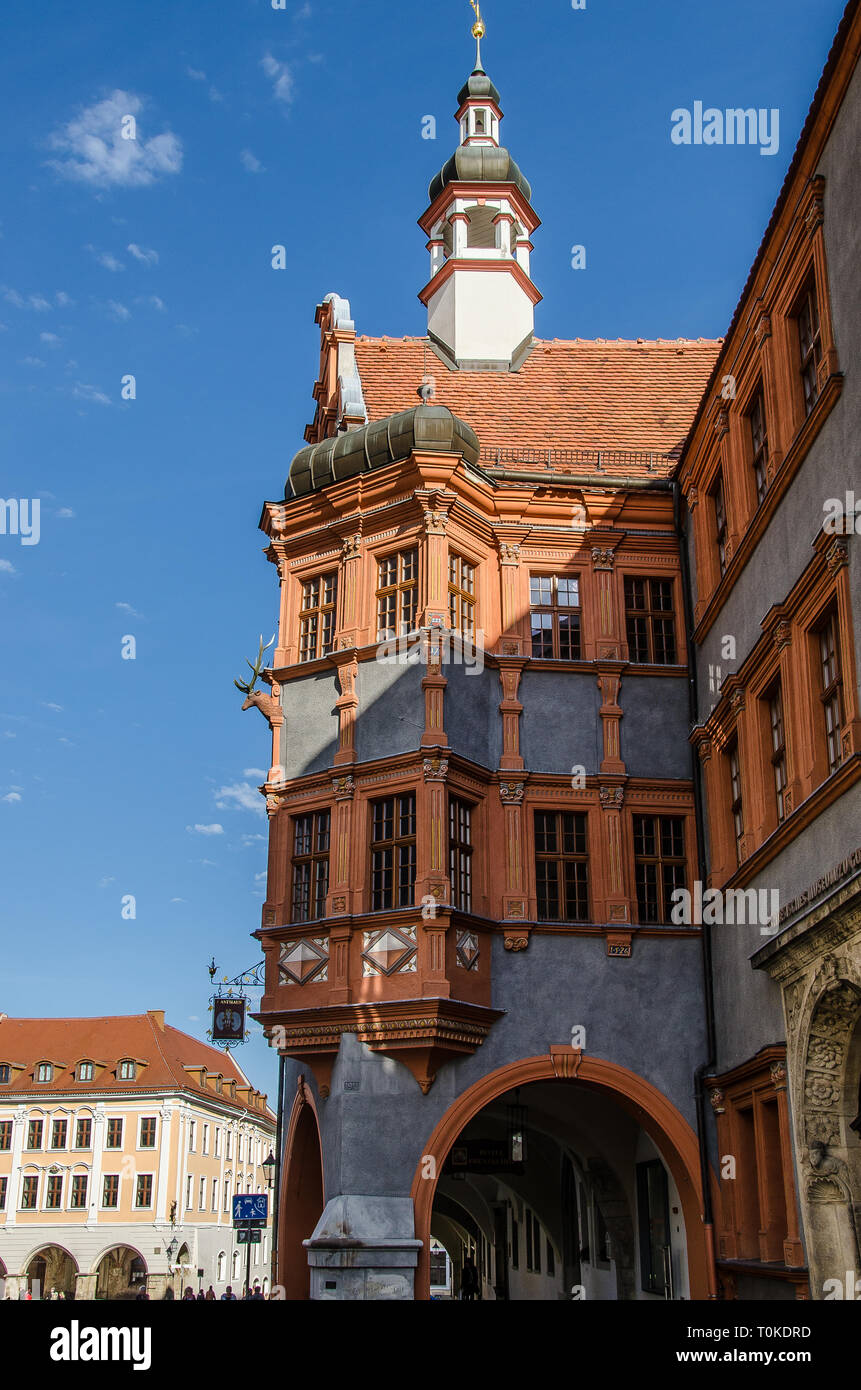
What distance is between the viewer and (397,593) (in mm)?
22344

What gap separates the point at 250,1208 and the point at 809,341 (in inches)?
601

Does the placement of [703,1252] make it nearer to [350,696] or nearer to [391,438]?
[350,696]

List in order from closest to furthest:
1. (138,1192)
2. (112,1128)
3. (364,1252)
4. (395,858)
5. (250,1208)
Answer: (364,1252), (395,858), (250,1208), (138,1192), (112,1128)

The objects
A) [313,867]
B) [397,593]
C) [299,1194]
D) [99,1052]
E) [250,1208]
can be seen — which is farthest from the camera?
[99,1052]

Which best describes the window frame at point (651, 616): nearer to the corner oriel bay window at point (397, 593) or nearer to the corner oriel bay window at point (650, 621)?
the corner oriel bay window at point (650, 621)

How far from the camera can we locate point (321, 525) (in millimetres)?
23547

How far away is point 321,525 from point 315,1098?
9051 mm

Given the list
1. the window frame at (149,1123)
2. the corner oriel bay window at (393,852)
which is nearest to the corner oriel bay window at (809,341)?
the corner oriel bay window at (393,852)

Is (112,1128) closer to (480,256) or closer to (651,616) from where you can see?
(480,256)

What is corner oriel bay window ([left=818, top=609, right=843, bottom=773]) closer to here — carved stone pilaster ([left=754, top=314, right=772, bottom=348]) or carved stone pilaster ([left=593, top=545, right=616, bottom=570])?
carved stone pilaster ([left=754, top=314, right=772, bottom=348])

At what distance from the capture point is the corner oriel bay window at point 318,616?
2303 centimetres

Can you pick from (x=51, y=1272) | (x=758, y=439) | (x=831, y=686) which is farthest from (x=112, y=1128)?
(x=831, y=686)

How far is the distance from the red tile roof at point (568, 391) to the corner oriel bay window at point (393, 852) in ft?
22.6

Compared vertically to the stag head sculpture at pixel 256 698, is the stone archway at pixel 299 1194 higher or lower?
lower
